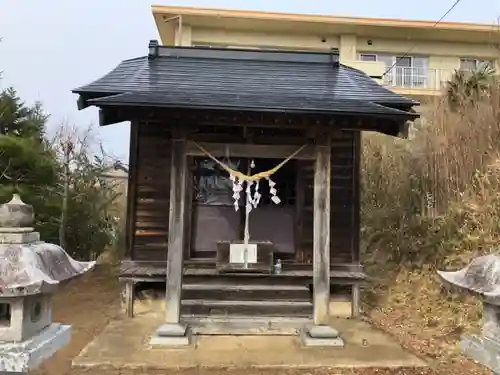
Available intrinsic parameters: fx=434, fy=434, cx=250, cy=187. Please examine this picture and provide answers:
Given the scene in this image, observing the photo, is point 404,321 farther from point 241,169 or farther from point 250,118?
point 250,118

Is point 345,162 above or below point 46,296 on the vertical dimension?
above

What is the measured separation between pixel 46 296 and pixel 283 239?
5181 mm

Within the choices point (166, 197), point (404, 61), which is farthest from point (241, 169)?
point (404, 61)

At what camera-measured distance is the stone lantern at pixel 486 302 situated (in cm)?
285

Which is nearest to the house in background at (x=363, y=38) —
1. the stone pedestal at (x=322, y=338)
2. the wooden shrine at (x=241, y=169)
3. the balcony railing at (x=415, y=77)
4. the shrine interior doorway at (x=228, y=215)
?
the balcony railing at (x=415, y=77)

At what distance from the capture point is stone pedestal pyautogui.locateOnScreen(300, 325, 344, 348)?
19.4 feet

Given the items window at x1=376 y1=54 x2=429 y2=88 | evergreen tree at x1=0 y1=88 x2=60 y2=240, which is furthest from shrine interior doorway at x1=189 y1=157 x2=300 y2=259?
window at x1=376 y1=54 x2=429 y2=88

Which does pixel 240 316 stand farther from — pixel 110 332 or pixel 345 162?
pixel 345 162

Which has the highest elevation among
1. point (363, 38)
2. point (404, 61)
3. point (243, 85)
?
point (363, 38)

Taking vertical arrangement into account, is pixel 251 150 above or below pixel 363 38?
below

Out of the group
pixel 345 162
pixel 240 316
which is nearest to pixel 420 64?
pixel 345 162

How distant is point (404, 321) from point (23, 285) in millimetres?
6238

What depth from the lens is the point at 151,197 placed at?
299 inches

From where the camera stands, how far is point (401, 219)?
1023 centimetres
